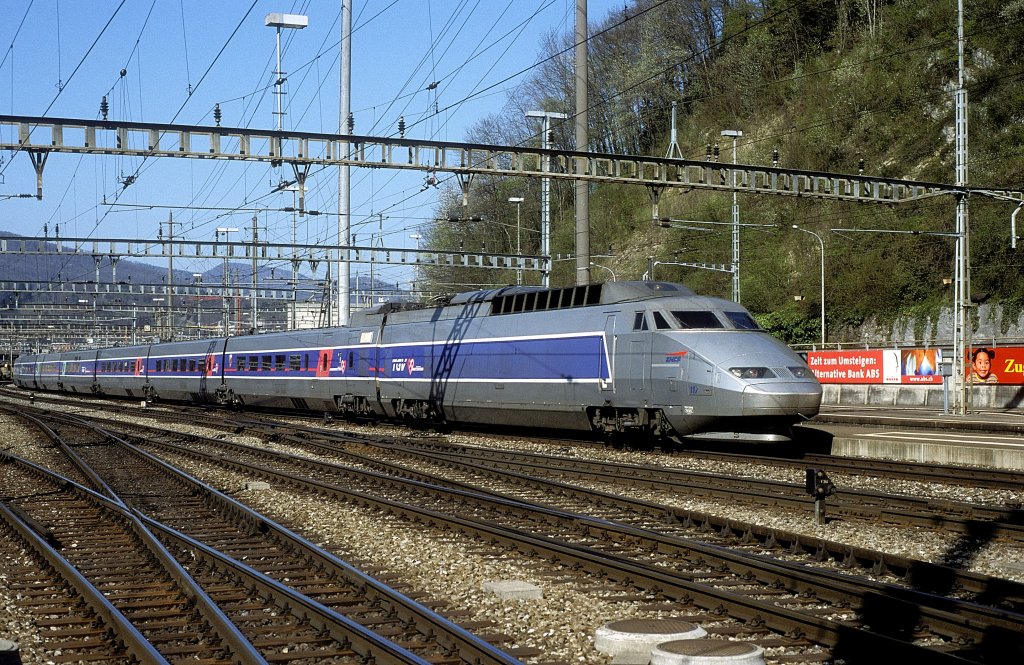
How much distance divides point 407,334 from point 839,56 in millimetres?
43847

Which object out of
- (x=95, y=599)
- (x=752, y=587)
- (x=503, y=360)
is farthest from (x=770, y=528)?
(x=503, y=360)

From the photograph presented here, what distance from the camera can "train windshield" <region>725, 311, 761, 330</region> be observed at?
22.0 metres

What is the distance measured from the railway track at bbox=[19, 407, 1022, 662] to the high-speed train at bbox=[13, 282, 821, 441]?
6733 mm

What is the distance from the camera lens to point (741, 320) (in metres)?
22.2

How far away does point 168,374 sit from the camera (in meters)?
55.6

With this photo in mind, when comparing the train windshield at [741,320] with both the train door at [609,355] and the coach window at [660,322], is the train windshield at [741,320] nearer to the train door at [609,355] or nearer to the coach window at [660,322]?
the coach window at [660,322]

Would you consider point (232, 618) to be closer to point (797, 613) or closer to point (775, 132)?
point (797, 613)

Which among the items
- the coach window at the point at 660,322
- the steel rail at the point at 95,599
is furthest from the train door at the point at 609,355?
the steel rail at the point at 95,599

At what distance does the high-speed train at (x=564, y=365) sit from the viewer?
2056 cm

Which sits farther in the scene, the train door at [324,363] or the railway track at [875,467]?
the train door at [324,363]

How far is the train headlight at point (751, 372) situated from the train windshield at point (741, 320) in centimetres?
172

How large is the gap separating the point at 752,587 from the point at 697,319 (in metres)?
12.2

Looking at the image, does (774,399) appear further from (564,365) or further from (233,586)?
(233,586)

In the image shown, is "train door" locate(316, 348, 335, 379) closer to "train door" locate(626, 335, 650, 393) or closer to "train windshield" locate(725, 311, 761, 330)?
"train door" locate(626, 335, 650, 393)
